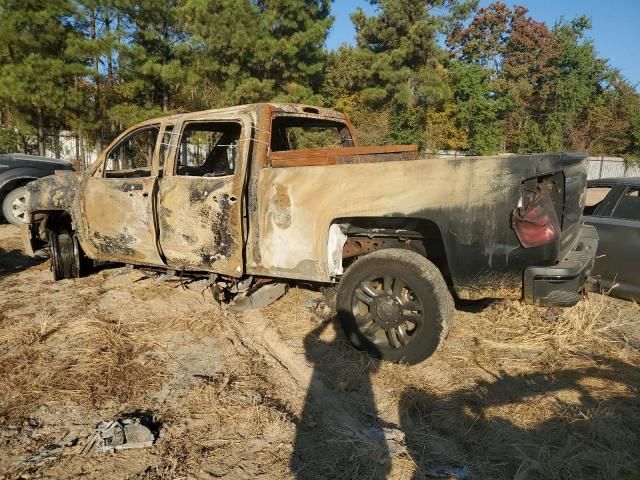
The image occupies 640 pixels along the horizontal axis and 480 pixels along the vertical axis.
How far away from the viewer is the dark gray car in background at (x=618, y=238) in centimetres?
457

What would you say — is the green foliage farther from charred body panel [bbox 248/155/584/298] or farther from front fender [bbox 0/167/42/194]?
charred body panel [bbox 248/155/584/298]

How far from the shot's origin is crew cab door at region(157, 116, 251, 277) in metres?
3.86

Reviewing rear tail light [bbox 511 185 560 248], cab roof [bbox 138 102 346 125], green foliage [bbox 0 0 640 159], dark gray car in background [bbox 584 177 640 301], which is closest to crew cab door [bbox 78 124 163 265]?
cab roof [bbox 138 102 346 125]

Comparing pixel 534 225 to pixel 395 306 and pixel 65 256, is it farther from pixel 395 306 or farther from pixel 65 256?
pixel 65 256

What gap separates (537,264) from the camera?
118 inches

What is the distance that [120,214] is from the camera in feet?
15.2

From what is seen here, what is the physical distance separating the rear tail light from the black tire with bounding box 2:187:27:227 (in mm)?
8950

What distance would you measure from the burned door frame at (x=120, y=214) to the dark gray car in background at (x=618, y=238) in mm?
4345

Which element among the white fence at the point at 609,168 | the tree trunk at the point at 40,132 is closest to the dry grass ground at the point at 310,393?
the tree trunk at the point at 40,132

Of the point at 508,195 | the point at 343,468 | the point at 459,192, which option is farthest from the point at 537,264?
the point at 343,468

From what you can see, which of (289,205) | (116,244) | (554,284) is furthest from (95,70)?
(554,284)

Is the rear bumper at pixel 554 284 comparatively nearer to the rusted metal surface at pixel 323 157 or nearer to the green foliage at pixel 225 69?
the rusted metal surface at pixel 323 157

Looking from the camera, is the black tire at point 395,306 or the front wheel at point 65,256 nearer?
the black tire at point 395,306

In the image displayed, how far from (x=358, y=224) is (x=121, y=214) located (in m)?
2.54
